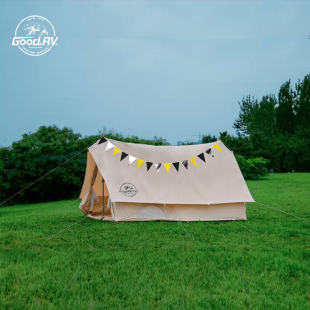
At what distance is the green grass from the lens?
3250 mm

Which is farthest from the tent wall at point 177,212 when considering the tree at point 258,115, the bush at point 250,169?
the tree at point 258,115

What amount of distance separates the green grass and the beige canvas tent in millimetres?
533

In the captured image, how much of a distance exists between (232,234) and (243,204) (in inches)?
60.6

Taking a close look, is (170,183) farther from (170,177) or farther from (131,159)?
(131,159)

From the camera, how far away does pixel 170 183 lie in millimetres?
7207

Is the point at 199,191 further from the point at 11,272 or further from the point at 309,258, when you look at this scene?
the point at 11,272

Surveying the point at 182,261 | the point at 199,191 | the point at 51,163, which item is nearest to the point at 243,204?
the point at 199,191

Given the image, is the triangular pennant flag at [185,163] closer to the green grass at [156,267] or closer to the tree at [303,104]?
the green grass at [156,267]

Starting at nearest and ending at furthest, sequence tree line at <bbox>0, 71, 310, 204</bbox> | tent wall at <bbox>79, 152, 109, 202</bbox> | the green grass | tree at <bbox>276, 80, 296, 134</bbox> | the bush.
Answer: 1. the green grass
2. tent wall at <bbox>79, 152, 109, 202</bbox>
3. tree line at <bbox>0, 71, 310, 204</bbox>
4. the bush
5. tree at <bbox>276, 80, 296, 134</bbox>

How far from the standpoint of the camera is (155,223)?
6.86m

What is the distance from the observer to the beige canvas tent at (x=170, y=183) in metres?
7.02

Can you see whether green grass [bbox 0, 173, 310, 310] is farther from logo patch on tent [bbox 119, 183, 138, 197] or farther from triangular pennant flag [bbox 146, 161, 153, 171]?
triangular pennant flag [bbox 146, 161, 153, 171]

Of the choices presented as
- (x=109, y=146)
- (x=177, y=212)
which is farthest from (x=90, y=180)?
(x=177, y=212)

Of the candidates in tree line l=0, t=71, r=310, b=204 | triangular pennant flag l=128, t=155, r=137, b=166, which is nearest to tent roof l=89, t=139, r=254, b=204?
triangular pennant flag l=128, t=155, r=137, b=166
